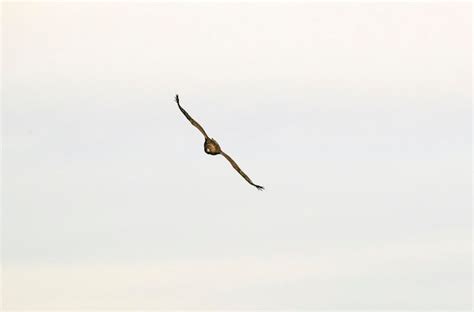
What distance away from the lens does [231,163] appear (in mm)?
40500

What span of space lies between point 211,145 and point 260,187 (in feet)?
21.2

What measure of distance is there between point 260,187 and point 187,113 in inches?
300

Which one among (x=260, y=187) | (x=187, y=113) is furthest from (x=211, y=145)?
(x=260, y=187)

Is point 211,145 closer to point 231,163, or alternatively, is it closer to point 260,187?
point 231,163

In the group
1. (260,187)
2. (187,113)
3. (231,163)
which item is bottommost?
(260,187)

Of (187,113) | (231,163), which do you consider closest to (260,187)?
(231,163)

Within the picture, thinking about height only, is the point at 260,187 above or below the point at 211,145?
below

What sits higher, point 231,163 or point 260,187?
point 231,163

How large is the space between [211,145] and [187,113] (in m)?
2.03

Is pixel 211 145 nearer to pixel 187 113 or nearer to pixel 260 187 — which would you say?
pixel 187 113

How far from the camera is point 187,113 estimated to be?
42.5 m

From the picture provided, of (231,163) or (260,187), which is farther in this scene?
(231,163)

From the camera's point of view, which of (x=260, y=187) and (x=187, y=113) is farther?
(x=187, y=113)
